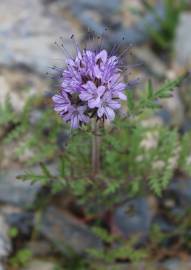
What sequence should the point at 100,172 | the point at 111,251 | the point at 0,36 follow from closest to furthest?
the point at 100,172 → the point at 111,251 → the point at 0,36

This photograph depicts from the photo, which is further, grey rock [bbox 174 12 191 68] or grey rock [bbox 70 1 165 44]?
grey rock [bbox 174 12 191 68]

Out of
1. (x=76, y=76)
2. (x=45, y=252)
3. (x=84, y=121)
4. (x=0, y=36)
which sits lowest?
(x=45, y=252)

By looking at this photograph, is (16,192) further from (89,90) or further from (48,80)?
(89,90)

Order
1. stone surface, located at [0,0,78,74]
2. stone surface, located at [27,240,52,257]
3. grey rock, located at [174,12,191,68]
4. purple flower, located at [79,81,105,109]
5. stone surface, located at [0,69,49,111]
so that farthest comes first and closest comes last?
grey rock, located at [174,12,191,68]
stone surface, located at [0,0,78,74]
stone surface, located at [0,69,49,111]
stone surface, located at [27,240,52,257]
purple flower, located at [79,81,105,109]

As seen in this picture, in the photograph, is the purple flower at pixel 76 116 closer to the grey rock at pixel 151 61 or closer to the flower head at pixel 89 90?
the flower head at pixel 89 90

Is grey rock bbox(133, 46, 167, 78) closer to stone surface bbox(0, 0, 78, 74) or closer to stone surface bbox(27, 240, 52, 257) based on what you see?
stone surface bbox(0, 0, 78, 74)

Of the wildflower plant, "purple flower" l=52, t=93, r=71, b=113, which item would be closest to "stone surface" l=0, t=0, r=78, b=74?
the wildflower plant

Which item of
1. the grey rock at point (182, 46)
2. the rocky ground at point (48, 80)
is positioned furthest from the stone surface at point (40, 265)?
the grey rock at point (182, 46)

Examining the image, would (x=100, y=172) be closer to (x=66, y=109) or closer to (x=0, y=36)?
(x=66, y=109)

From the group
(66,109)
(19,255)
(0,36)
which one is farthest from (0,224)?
(0,36)
